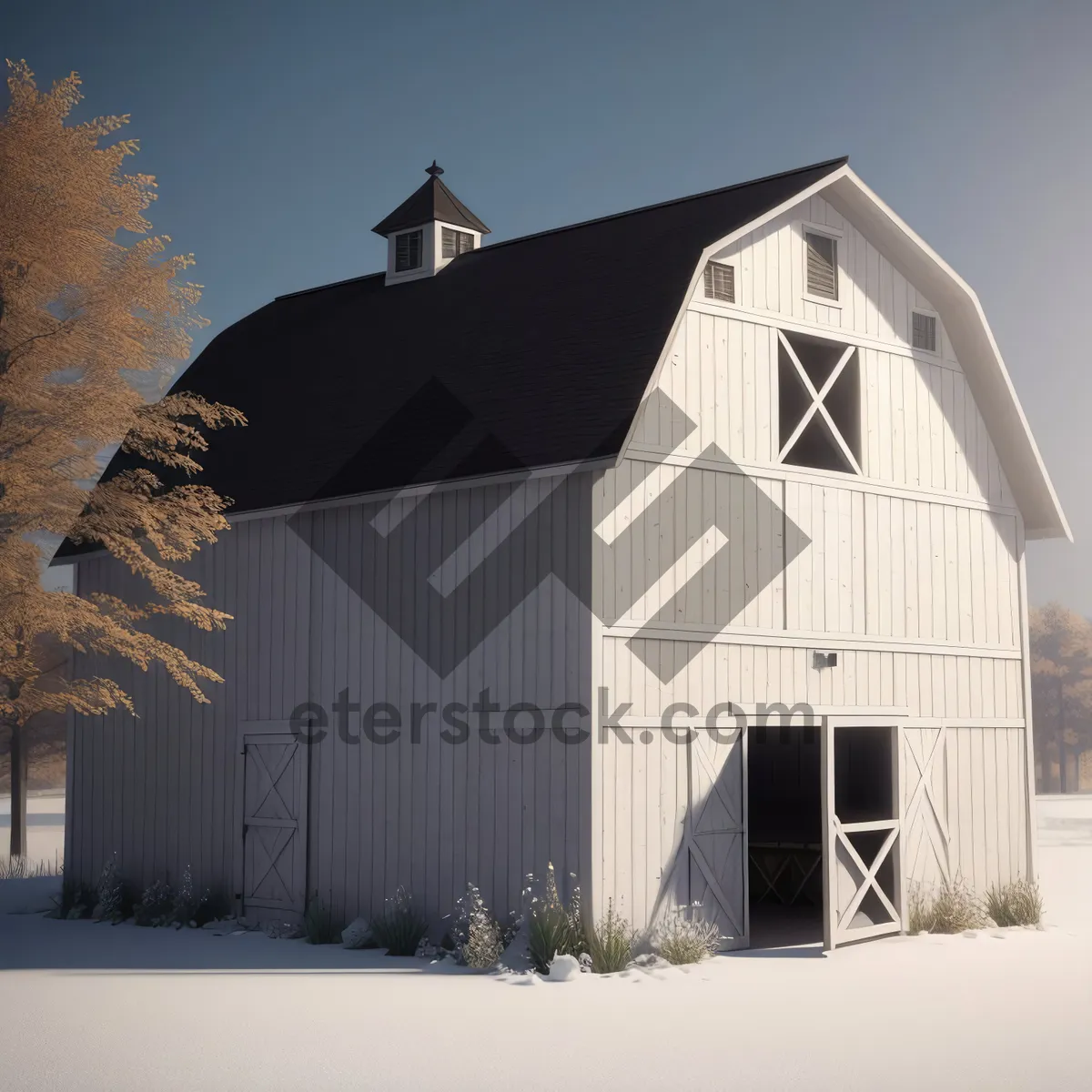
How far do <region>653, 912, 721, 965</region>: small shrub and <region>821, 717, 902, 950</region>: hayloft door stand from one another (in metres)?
1.24

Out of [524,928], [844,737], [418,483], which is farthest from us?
[844,737]

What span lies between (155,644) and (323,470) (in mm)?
2722

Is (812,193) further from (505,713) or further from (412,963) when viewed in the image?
(412,963)

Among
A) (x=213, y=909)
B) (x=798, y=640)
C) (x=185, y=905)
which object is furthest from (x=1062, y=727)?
(x=185, y=905)

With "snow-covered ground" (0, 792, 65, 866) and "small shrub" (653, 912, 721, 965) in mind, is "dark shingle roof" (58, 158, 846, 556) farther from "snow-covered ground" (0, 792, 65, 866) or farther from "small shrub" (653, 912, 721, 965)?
"snow-covered ground" (0, 792, 65, 866)

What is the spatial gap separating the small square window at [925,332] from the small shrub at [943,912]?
6.17m

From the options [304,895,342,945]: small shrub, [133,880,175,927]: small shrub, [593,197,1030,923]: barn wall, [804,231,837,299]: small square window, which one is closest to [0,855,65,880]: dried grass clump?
[133,880,175,927]: small shrub

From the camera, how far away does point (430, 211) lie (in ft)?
63.1

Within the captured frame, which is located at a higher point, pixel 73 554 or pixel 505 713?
pixel 73 554

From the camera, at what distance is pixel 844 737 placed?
18.3 m

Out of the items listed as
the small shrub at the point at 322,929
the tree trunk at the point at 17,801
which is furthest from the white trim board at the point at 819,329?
the tree trunk at the point at 17,801

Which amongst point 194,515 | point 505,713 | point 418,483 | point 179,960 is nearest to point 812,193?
point 418,483

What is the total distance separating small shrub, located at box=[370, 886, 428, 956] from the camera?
44.5 feet

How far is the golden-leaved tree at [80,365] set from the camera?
15469 mm
